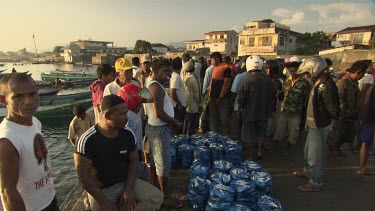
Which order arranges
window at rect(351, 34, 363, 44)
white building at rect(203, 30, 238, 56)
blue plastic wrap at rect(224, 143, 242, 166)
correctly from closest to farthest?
1. blue plastic wrap at rect(224, 143, 242, 166)
2. window at rect(351, 34, 363, 44)
3. white building at rect(203, 30, 238, 56)

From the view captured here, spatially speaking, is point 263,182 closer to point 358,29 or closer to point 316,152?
point 316,152

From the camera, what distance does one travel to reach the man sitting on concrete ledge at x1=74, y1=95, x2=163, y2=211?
229 centimetres

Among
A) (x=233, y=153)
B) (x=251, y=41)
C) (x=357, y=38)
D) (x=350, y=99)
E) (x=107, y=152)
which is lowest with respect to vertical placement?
(x=233, y=153)

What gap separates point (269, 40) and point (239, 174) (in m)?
43.2

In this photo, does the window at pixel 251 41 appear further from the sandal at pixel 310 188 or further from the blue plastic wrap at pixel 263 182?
the blue plastic wrap at pixel 263 182

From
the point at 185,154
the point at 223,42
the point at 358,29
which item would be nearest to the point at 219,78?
the point at 185,154

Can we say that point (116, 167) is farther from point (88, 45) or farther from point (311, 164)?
point (88, 45)

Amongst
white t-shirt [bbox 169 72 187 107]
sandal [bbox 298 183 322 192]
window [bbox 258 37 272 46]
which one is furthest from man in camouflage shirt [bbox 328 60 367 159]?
window [bbox 258 37 272 46]

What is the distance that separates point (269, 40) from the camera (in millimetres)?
42562

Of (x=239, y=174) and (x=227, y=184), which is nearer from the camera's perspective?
(x=227, y=184)

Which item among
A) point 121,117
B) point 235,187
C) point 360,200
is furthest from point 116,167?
point 360,200

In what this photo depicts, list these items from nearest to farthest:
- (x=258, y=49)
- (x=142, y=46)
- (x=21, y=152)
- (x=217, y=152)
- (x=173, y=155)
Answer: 1. (x=21, y=152)
2. (x=217, y=152)
3. (x=173, y=155)
4. (x=258, y=49)
5. (x=142, y=46)

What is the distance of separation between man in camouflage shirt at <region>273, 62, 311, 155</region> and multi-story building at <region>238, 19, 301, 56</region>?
39881mm

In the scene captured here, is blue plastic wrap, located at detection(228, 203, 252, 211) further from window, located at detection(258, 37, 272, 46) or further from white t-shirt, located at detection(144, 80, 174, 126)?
window, located at detection(258, 37, 272, 46)
